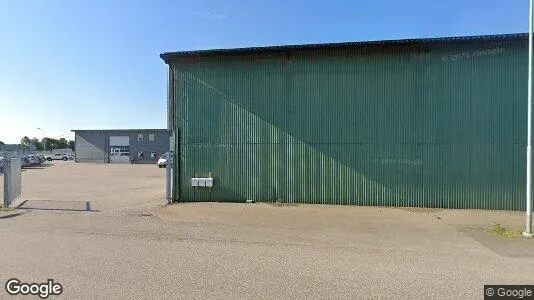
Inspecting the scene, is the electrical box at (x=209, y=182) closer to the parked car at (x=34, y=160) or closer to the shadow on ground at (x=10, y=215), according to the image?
the shadow on ground at (x=10, y=215)

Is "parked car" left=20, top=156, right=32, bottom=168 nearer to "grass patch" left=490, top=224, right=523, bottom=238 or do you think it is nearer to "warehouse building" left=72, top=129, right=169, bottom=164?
"warehouse building" left=72, top=129, right=169, bottom=164

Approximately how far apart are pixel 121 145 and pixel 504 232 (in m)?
58.5

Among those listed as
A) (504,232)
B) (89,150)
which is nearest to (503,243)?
(504,232)

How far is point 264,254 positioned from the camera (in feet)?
19.4

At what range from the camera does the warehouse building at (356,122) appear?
34.8 ft

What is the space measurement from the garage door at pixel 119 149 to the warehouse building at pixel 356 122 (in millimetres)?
48812

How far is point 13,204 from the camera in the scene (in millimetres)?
11531

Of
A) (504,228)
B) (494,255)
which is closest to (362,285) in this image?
(494,255)

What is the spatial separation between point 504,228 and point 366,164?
4256 mm

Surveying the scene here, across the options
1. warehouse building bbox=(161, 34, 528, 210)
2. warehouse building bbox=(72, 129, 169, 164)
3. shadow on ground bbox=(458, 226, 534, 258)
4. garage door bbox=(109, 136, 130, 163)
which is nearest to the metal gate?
warehouse building bbox=(161, 34, 528, 210)

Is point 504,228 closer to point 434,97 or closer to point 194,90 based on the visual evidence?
point 434,97

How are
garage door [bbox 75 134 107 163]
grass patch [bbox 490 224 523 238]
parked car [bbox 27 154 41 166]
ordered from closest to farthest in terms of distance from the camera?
grass patch [bbox 490 224 523 238] → parked car [bbox 27 154 41 166] → garage door [bbox 75 134 107 163]

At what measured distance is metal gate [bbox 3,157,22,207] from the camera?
35.9 feet

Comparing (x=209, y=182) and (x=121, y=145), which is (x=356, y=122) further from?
(x=121, y=145)
